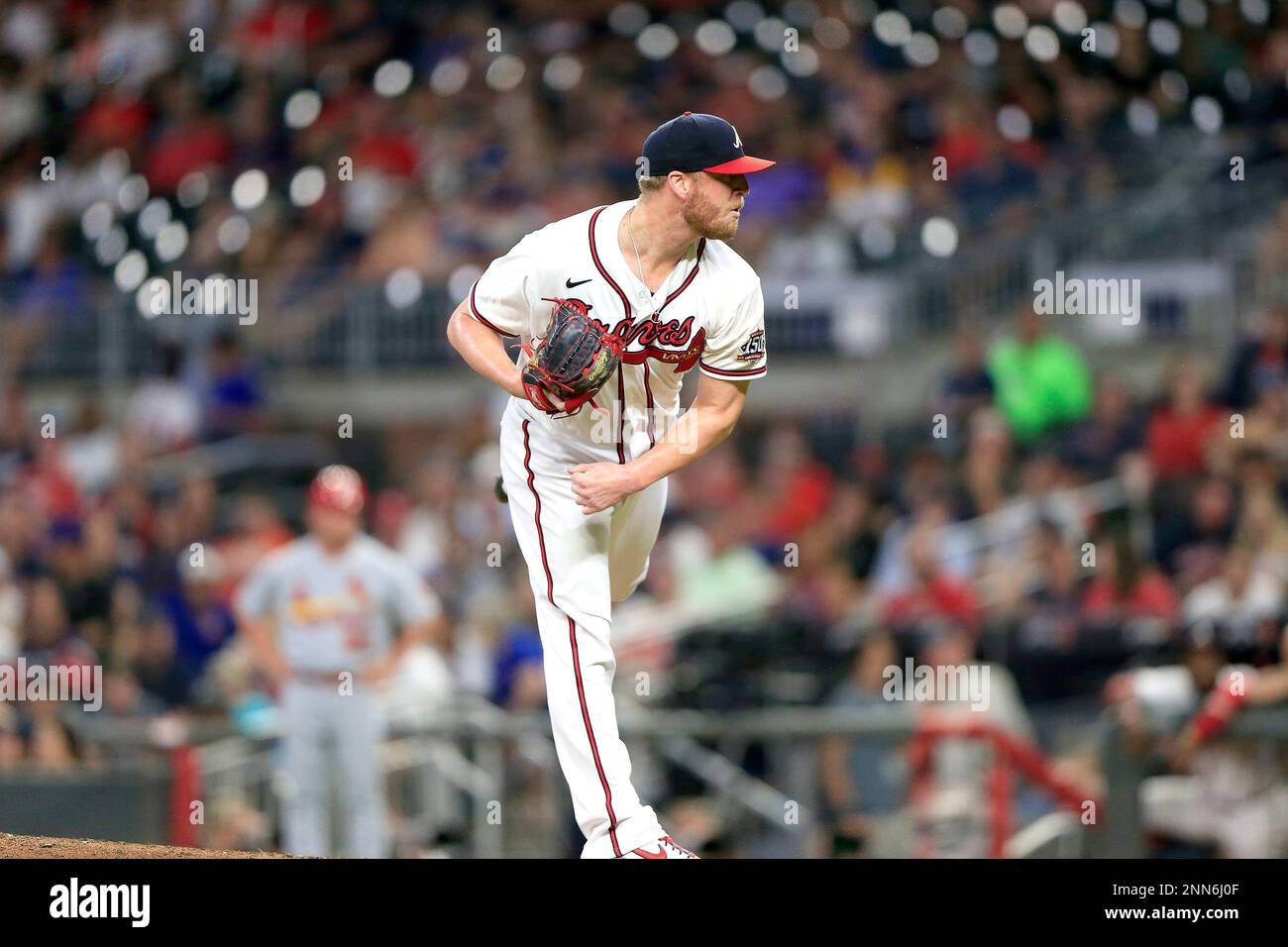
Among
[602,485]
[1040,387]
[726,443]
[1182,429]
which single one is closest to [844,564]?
[726,443]

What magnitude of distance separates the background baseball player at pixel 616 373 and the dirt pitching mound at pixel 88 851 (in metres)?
0.85

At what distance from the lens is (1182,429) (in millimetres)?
8852

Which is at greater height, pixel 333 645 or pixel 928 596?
pixel 928 596

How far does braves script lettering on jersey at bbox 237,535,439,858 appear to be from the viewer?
7.68 metres

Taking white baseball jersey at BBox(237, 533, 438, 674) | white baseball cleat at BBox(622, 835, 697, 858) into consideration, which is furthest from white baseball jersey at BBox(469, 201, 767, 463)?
white baseball jersey at BBox(237, 533, 438, 674)

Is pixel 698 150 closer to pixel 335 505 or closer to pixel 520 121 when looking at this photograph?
pixel 335 505

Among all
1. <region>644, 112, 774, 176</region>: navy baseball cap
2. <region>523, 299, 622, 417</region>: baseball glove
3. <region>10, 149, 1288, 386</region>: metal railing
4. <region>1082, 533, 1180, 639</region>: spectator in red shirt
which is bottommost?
Answer: <region>1082, 533, 1180, 639</region>: spectator in red shirt

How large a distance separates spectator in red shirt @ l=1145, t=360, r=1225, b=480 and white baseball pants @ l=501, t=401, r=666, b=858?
4469mm

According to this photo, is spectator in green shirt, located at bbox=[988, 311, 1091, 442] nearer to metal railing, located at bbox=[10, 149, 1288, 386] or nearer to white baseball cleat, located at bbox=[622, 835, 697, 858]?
metal railing, located at bbox=[10, 149, 1288, 386]

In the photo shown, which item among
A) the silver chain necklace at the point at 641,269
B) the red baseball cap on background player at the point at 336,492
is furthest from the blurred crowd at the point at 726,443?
the silver chain necklace at the point at 641,269

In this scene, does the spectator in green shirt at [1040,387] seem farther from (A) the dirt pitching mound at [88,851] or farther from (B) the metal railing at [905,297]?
(A) the dirt pitching mound at [88,851]

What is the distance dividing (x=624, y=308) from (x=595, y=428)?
13.2 inches

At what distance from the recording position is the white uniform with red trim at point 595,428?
15.1 ft
